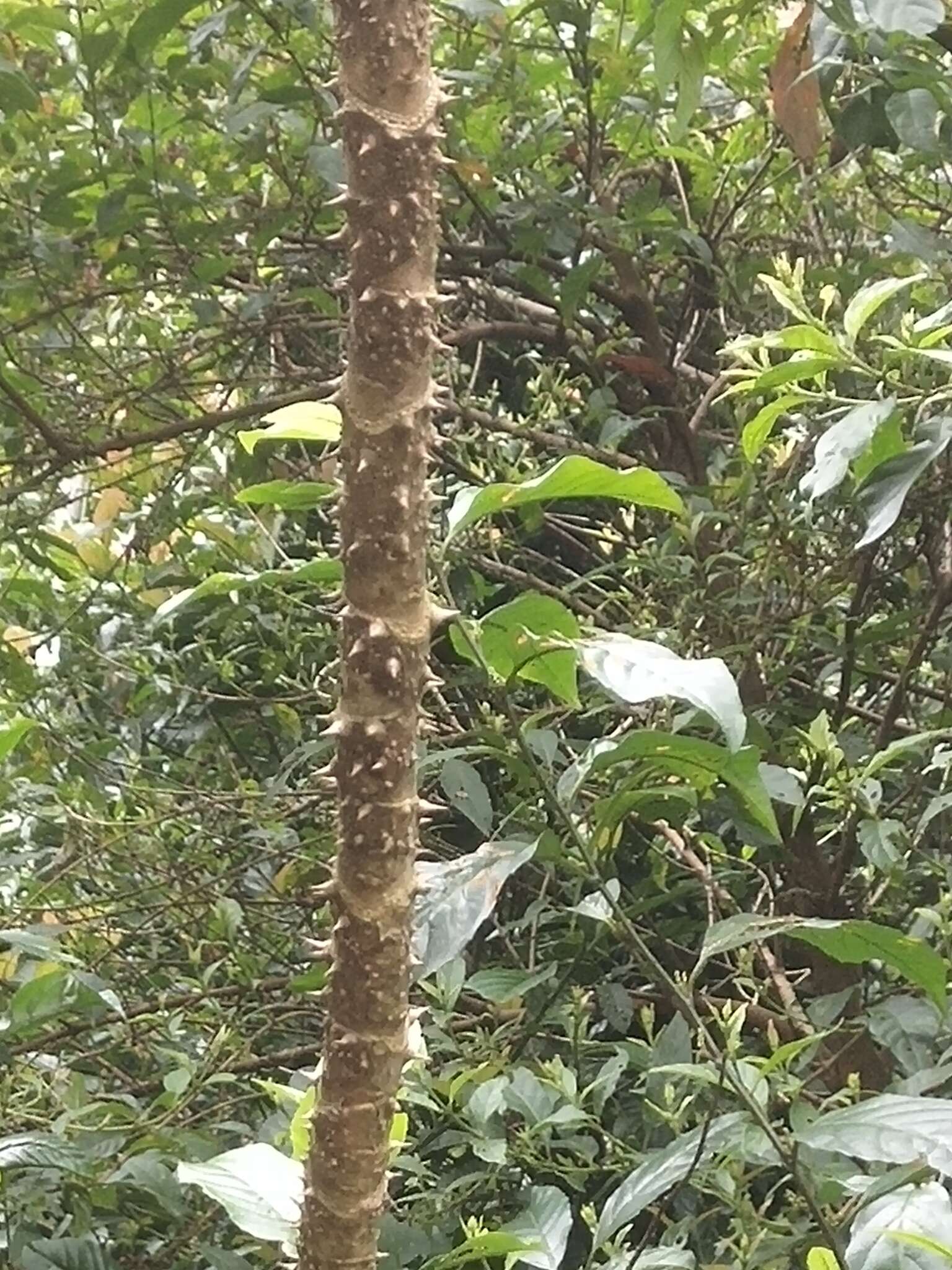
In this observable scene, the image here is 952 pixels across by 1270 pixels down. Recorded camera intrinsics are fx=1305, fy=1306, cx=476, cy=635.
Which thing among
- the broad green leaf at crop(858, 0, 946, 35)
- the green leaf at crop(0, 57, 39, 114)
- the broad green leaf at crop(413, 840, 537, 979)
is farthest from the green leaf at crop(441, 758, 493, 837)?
the green leaf at crop(0, 57, 39, 114)

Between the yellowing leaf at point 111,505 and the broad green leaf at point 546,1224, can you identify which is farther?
the yellowing leaf at point 111,505

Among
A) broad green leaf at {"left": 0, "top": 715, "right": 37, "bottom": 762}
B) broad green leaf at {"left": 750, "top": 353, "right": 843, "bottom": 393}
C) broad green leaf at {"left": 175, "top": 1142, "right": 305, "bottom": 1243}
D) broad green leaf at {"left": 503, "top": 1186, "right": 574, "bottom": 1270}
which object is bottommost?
broad green leaf at {"left": 503, "top": 1186, "right": 574, "bottom": 1270}

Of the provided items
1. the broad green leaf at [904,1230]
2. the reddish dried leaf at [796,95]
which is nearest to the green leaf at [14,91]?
the reddish dried leaf at [796,95]

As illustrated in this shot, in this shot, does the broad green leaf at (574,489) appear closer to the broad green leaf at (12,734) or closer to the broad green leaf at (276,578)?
the broad green leaf at (276,578)

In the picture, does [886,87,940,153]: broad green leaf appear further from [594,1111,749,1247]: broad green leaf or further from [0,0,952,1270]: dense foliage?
[594,1111,749,1247]: broad green leaf

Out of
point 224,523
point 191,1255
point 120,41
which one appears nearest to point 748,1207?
point 191,1255

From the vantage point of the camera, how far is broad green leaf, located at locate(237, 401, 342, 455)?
494 mm

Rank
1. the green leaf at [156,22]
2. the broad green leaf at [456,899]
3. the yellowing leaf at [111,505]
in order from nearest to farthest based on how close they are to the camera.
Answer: the broad green leaf at [456,899] → the green leaf at [156,22] → the yellowing leaf at [111,505]

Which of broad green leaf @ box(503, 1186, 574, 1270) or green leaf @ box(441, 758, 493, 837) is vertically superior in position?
green leaf @ box(441, 758, 493, 837)

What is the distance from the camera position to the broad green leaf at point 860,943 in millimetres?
513

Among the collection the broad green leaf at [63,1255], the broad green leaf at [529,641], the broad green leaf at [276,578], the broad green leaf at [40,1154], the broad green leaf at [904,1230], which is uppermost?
the broad green leaf at [276,578]

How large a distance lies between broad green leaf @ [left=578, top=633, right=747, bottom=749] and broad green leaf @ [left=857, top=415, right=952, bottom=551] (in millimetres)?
147

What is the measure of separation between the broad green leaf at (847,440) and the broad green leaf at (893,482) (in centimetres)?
3

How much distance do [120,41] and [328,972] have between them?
0.77 meters
